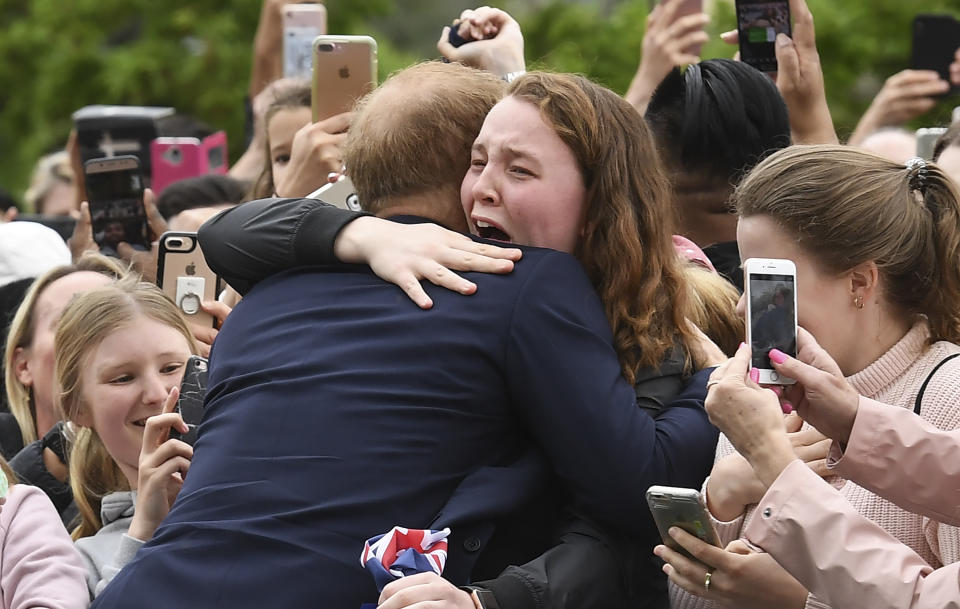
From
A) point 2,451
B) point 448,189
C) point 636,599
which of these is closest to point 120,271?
point 2,451

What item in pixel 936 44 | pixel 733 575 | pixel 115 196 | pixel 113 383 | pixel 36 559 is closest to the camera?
pixel 733 575

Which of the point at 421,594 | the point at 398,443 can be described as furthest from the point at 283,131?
the point at 421,594

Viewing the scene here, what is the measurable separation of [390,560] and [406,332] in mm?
481

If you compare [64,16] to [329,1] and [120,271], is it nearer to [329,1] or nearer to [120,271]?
[329,1]

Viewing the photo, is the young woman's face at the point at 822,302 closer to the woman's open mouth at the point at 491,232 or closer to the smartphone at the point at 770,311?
the smartphone at the point at 770,311

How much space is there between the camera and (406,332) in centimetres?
308

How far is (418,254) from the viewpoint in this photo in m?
3.16

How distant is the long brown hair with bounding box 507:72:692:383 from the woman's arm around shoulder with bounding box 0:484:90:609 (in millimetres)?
1494

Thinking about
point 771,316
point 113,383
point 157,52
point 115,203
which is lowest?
point 157,52

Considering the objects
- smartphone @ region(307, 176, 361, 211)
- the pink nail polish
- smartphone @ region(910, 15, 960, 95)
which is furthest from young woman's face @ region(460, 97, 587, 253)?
smartphone @ region(910, 15, 960, 95)

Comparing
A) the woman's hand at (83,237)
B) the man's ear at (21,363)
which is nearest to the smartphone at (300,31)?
the woman's hand at (83,237)

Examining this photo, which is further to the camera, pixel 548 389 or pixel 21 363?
pixel 21 363

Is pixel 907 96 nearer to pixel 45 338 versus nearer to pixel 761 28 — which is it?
pixel 761 28

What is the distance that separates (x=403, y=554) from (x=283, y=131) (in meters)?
3.40
